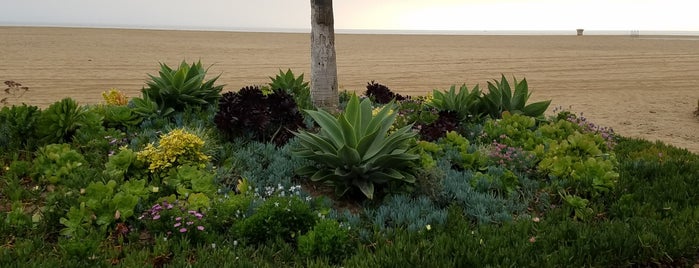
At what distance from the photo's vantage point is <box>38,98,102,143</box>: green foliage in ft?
18.5

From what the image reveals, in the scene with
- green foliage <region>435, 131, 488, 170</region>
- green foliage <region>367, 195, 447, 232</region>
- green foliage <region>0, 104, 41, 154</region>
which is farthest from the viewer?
green foliage <region>0, 104, 41, 154</region>

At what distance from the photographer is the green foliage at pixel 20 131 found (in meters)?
5.63

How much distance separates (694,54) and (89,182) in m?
35.5

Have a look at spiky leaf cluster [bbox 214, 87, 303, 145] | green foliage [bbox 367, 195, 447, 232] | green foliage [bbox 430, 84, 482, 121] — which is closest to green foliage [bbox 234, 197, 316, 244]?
green foliage [bbox 367, 195, 447, 232]

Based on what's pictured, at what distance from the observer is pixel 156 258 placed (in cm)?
348

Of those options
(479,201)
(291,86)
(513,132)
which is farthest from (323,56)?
(479,201)

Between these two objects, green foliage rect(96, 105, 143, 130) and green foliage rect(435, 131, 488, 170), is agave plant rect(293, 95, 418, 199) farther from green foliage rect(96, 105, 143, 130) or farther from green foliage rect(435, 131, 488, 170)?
green foliage rect(96, 105, 143, 130)

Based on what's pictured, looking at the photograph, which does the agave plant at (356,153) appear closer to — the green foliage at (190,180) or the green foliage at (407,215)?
the green foliage at (407,215)

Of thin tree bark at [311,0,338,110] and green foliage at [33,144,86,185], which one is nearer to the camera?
green foliage at [33,144,86,185]

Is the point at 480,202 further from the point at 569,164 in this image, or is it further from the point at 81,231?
the point at 81,231

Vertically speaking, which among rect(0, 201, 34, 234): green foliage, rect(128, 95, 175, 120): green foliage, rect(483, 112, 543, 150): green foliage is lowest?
rect(0, 201, 34, 234): green foliage

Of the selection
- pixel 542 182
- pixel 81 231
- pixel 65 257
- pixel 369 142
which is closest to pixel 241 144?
pixel 369 142

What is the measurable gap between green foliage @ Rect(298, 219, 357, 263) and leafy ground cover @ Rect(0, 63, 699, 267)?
0.01 meters

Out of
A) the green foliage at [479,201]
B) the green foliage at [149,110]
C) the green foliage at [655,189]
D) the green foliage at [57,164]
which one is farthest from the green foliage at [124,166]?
the green foliage at [655,189]
